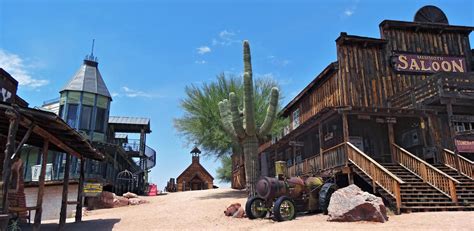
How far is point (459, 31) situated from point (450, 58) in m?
2.15

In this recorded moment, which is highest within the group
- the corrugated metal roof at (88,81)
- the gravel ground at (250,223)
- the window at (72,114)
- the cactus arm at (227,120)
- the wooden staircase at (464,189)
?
the corrugated metal roof at (88,81)

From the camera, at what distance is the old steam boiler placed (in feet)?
38.2

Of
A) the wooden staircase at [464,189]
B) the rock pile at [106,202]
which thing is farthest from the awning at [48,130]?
the wooden staircase at [464,189]

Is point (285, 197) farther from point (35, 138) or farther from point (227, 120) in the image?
point (35, 138)

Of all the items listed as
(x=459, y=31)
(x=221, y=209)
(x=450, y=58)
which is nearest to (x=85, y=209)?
(x=221, y=209)

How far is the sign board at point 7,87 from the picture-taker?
53.0ft

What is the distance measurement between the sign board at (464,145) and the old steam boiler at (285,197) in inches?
305

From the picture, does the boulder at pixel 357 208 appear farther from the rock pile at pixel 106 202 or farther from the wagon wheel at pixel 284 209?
the rock pile at pixel 106 202

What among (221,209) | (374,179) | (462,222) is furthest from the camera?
(221,209)

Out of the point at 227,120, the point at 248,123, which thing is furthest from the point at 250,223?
the point at 227,120

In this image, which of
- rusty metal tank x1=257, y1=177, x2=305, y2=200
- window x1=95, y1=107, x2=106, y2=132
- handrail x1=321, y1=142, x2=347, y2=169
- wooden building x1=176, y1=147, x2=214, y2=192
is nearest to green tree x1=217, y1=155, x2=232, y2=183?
wooden building x1=176, y1=147, x2=214, y2=192

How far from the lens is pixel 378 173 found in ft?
42.8

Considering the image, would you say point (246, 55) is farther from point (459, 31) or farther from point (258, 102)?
point (459, 31)

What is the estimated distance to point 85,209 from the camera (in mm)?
18672
